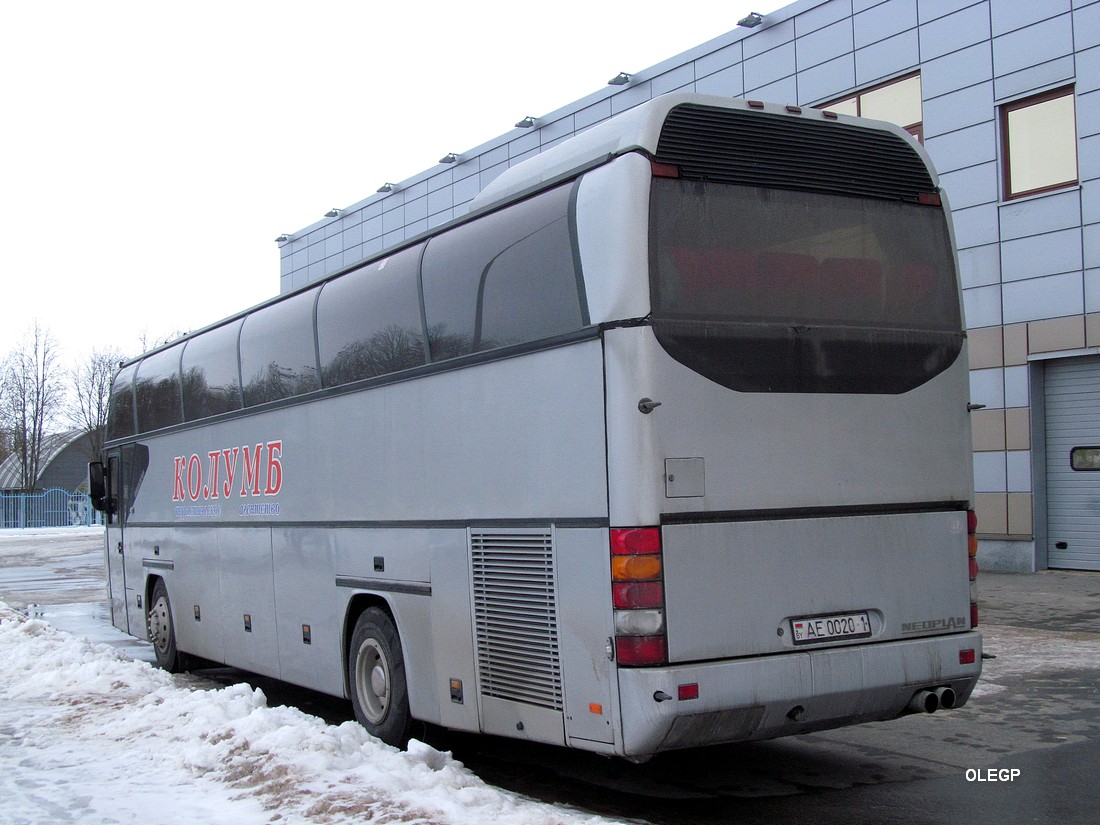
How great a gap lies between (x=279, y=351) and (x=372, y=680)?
124 inches

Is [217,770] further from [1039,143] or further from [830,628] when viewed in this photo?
[1039,143]

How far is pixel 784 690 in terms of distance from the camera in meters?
5.99

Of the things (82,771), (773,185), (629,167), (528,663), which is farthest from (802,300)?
(82,771)

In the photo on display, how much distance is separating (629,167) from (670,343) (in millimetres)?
940

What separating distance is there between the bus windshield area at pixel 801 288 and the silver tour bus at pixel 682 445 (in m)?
0.02

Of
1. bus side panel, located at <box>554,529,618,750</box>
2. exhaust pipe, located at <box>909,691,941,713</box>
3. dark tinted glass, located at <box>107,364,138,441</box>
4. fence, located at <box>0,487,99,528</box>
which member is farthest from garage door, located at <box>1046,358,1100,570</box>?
fence, located at <box>0,487,99,528</box>

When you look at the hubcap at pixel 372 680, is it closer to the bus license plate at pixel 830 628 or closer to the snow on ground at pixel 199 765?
the snow on ground at pixel 199 765

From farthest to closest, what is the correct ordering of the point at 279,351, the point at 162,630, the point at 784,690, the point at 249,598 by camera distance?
the point at 162,630
the point at 249,598
the point at 279,351
the point at 784,690

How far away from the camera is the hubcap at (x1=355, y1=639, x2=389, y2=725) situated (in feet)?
26.7

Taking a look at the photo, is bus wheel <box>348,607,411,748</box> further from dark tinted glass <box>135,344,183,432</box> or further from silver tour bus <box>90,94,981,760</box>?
dark tinted glass <box>135,344,183,432</box>

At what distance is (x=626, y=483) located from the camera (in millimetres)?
5777

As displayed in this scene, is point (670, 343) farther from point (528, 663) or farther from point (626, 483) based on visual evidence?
point (528, 663)

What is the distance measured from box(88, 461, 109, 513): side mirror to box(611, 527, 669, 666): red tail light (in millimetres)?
10380

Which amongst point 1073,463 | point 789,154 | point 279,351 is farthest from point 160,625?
point 1073,463
